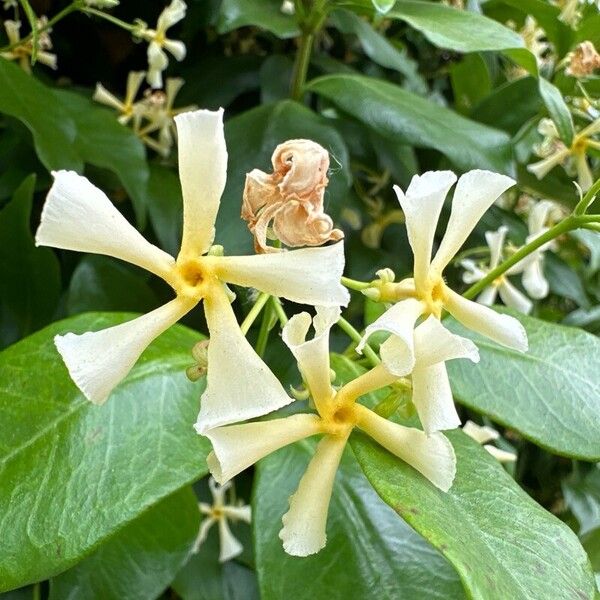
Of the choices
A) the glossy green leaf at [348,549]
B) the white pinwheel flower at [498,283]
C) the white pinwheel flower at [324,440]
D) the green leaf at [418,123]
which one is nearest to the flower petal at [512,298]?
the white pinwheel flower at [498,283]

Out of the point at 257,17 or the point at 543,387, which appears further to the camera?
the point at 257,17

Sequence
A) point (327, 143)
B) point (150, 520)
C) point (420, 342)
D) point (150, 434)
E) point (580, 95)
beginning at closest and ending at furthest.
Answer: point (420, 342) < point (150, 434) < point (150, 520) < point (327, 143) < point (580, 95)

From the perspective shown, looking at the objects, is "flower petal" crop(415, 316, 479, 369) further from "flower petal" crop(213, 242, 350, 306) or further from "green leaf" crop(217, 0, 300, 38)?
"green leaf" crop(217, 0, 300, 38)

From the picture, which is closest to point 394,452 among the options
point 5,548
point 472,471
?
point 472,471

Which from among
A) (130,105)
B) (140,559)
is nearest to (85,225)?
(140,559)

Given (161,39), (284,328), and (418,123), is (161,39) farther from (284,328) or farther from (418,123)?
(284,328)

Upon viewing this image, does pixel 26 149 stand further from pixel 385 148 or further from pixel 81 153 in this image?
pixel 385 148

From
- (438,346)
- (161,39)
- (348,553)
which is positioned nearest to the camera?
(438,346)
